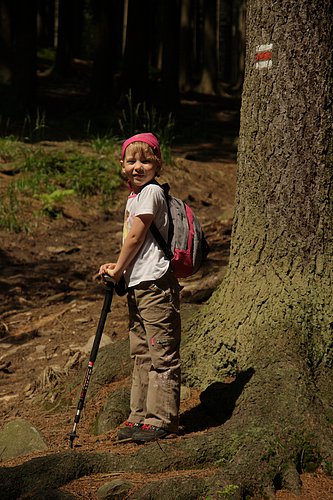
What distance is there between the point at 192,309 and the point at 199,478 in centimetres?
266

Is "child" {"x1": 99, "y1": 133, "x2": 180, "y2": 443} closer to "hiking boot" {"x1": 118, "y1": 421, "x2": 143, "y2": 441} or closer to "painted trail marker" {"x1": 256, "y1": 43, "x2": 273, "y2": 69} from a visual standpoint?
"hiking boot" {"x1": 118, "y1": 421, "x2": 143, "y2": 441}

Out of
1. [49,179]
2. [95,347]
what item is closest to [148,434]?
[95,347]

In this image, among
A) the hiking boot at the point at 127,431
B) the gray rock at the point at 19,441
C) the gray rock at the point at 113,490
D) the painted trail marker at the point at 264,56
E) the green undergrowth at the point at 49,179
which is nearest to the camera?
the gray rock at the point at 113,490

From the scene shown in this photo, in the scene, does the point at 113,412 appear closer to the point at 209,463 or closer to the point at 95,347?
the point at 95,347

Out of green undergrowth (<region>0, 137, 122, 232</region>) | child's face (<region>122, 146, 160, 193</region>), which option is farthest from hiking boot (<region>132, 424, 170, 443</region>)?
green undergrowth (<region>0, 137, 122, 232</region>)

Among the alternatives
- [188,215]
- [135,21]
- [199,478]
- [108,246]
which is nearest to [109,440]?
[199,478]

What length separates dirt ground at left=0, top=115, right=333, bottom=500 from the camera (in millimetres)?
5469

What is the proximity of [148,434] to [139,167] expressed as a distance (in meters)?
1.57

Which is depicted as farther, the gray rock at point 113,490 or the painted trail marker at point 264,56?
the painted trail marker at point 264,56

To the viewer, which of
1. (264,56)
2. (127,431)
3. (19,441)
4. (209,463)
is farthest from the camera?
(19,441)

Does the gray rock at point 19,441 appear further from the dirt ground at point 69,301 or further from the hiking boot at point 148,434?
the hiking boot at point 148,434

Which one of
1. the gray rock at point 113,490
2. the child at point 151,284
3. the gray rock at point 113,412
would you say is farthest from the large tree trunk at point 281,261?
the gray rock at point 113,412

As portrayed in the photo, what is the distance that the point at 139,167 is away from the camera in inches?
187

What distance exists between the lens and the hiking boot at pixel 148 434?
4.70m
